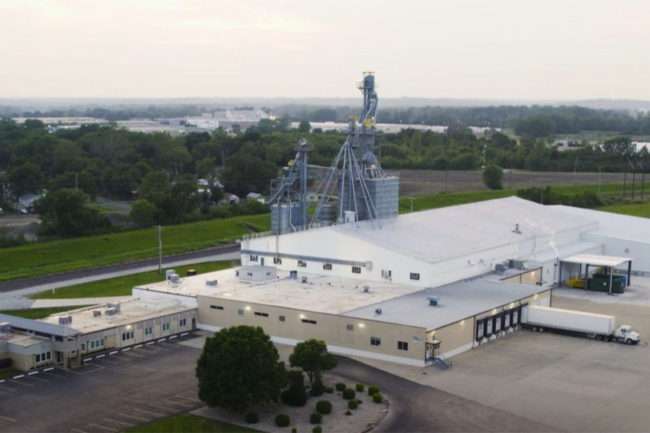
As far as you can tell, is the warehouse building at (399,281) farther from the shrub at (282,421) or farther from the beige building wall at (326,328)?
the shrub at (282,421)

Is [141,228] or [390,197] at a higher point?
[390,197]

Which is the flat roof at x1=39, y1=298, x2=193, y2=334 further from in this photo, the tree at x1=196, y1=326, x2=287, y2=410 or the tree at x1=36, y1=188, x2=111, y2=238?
the tree at x1=36, y1=188, x2=111, y2=238

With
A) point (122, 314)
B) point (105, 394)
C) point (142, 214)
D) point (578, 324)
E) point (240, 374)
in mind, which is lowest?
point (105, 394)

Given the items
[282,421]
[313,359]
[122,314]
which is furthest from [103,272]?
[282,421]

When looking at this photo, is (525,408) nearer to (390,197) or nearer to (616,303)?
(616,303)

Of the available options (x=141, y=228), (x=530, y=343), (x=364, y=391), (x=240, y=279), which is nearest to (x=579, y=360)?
(x=530, y=343)

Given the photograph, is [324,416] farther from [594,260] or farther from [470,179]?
[470,179]
